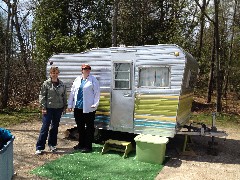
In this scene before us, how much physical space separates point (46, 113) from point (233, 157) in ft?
14.3

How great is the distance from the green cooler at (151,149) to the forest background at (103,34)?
7.02 metres

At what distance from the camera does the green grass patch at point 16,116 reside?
967 cm

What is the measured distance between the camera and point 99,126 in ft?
23.4

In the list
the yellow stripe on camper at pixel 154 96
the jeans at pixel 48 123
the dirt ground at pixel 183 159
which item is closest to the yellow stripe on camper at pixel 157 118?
the yellow stripe on camper at pixel 154 96

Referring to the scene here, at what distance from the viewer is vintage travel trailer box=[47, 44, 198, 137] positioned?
6.32 metres

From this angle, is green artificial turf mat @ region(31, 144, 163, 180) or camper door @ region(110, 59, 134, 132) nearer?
green artificial turf mat @ region(31, 144, 163, 180)

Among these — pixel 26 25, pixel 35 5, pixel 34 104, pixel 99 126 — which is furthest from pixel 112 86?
pixel 26 25

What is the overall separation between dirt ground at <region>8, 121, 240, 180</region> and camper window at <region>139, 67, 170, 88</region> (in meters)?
1.67

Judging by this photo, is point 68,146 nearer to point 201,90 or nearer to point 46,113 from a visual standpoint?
point 46,113

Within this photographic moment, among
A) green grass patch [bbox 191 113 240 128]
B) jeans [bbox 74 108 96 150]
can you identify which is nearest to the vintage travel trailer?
jeans [bbox 74 108 96 150]

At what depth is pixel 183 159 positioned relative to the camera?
633 centimetres

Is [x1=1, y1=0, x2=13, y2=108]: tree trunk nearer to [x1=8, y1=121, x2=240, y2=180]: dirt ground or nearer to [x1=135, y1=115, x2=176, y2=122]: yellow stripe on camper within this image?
[x1=8, y1=121, x2=240, y2=180]: dirt ground

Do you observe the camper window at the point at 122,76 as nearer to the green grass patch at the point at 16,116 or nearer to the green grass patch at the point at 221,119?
the green grass patch at the point at 16,116

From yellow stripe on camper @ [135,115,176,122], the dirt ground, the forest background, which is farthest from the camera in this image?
the forest background
